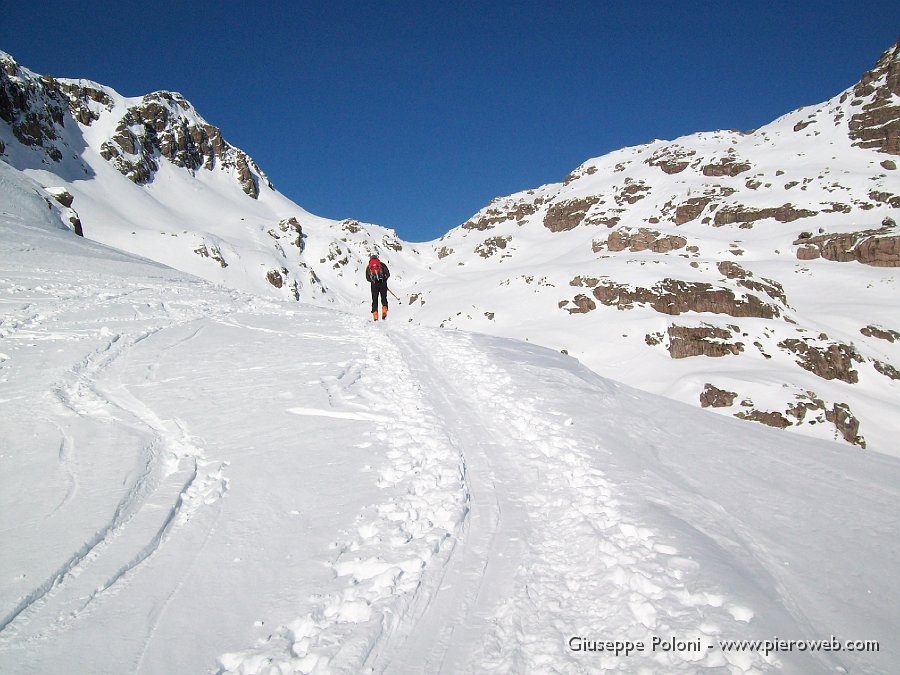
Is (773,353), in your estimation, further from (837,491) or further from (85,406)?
(85,406)

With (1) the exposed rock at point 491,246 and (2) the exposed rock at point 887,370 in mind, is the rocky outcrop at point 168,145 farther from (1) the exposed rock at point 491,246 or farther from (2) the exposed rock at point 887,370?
(2) the exposed rock at point 887,370

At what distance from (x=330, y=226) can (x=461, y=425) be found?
87.9 meters

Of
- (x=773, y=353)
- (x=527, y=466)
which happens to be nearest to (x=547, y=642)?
(x=527, y=466)

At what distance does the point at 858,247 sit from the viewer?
142ft

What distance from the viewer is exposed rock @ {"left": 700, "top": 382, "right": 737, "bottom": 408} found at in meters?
24.1

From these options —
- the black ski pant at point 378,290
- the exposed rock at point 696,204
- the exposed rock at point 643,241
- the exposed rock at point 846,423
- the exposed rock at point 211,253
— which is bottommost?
Result: the exposed rock at point 846,423

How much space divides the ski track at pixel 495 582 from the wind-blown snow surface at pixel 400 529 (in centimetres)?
2

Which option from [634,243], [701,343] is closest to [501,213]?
[634,243]

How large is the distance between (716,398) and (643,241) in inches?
1386

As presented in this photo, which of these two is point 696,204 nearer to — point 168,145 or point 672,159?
point 672,159

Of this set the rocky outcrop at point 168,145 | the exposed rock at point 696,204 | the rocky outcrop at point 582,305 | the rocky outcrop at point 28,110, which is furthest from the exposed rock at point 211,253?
the exposed rock at point 696,204

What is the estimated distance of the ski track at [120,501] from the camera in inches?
108

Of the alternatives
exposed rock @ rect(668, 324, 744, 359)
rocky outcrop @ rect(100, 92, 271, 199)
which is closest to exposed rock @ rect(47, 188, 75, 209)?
exposed rock @ rect(668, 324, 744, 359)

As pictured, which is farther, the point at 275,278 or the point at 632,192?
the point at 632,192
